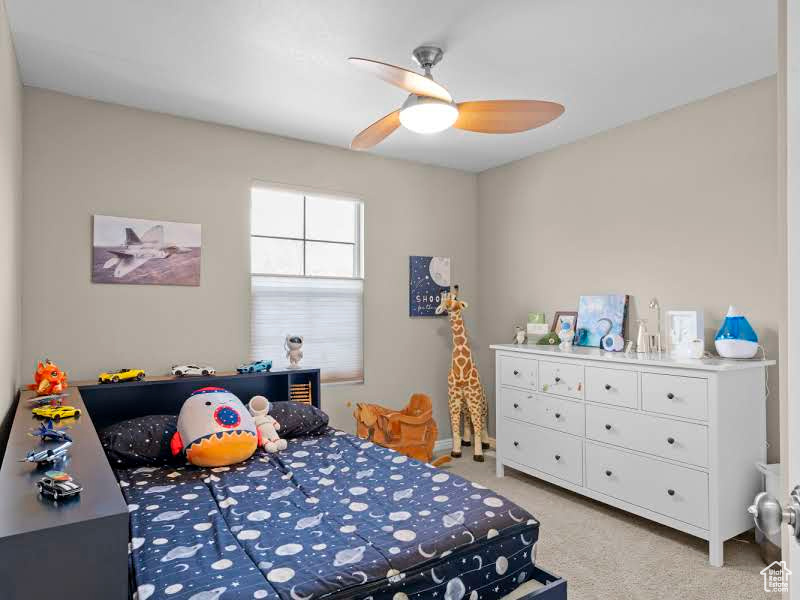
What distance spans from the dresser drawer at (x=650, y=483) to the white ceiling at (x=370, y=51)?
84.5 inches

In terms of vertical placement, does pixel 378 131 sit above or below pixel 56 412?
above

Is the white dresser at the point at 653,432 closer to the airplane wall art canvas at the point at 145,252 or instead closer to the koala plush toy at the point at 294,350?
the koala plush toy at the point at 294,350

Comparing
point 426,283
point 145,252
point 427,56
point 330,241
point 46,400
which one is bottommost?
point 46,400

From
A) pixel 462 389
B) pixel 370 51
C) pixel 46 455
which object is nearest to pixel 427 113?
pixel 370 51

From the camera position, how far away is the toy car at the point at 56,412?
6.71 ft

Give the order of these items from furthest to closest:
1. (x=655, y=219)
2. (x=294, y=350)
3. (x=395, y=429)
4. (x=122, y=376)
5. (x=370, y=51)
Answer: (x=395, y=429) → (x=294, y=350) → (x=655, y=219) → (x=122, y=376) → (x=370, y=51)

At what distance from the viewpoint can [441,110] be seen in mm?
2242

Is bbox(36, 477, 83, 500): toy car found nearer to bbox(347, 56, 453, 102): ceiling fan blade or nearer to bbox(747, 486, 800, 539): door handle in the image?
bbox(747, 486, 800, 539): door handle

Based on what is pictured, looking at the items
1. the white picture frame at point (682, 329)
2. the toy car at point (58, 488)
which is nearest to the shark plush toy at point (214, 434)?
the toy car at point (58, 488)

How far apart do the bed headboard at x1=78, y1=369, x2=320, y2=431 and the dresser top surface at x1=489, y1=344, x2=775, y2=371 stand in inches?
65.1

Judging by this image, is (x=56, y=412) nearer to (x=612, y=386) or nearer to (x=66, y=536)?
(x=66, y=536)

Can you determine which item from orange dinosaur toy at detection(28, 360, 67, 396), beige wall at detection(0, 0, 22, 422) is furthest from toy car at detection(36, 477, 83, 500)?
orange dinosaur toy at detection(28, 360, 67, 396)

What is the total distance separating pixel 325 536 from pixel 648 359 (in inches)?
82.9

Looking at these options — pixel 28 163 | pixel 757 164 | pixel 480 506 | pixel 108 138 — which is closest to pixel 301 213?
pixel 108 138
